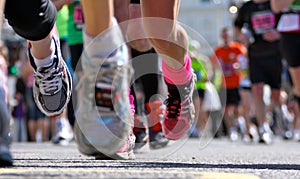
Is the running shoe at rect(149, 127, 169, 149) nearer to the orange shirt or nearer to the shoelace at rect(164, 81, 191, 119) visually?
the shoelace at rect(164, 81, 191, 119)

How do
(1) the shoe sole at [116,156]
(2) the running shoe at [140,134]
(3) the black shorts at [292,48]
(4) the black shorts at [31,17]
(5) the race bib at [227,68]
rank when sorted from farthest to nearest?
(5) the race bib at [227,68] → (3) the black shorts at [292,48] → (2) the running shoe at [140,134] → (1) the shoe sole at [116,156] → (4) the black shorts at [31,17]

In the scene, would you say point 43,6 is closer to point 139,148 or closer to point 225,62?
point 139,148

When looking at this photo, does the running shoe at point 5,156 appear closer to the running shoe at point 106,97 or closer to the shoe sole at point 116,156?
the running shoe at point 106,97

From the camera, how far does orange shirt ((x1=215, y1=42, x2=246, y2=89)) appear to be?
42.2 feet

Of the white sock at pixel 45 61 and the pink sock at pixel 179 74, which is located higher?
the white sock at pixel 45 61

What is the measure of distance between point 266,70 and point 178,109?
19.0ft

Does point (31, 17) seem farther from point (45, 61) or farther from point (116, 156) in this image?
point (116, 156)

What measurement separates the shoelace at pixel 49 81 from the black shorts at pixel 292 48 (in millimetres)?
4377

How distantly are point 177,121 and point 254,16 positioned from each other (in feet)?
19.5

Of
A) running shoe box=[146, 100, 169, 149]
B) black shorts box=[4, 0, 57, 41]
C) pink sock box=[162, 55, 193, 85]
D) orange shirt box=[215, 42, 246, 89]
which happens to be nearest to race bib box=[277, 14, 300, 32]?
running shoe box=[146, 100, 169, 149]

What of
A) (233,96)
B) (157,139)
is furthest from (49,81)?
(233,96)

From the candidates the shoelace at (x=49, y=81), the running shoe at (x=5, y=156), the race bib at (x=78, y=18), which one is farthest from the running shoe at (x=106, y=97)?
the race bib at (x=78, y=18)

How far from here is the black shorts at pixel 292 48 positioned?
7.20 metres

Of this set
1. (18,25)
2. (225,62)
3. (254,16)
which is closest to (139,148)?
(18,25)
